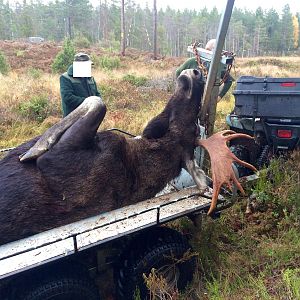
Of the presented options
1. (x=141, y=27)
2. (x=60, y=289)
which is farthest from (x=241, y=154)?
(x=141, y=27)

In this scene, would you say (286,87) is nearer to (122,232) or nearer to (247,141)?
(247,141)

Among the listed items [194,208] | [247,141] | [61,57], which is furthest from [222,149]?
[61,57]

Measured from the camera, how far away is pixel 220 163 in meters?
4.14

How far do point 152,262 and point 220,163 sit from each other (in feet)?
4.23

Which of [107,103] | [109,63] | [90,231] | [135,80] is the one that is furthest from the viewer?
[109,63]

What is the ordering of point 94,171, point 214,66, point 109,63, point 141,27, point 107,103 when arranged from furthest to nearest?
point 141,27, point 109,63, point 107,103, point 214,66, point 94,171

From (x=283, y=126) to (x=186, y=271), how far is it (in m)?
2.85

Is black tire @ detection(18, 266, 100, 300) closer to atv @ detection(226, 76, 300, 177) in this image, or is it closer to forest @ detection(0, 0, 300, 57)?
atv @ detection(226, 76, 300, 177)

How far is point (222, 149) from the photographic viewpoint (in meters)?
4.28

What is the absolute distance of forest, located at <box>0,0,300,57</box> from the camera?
179ft

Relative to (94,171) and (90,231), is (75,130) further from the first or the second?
(90,231)

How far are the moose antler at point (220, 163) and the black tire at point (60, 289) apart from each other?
1390 millimetres

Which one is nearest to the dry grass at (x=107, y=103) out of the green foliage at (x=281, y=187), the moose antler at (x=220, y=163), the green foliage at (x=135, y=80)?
the green foliage at (x=135, y=80)

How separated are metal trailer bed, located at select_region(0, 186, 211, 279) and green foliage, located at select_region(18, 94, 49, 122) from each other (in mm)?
7457
